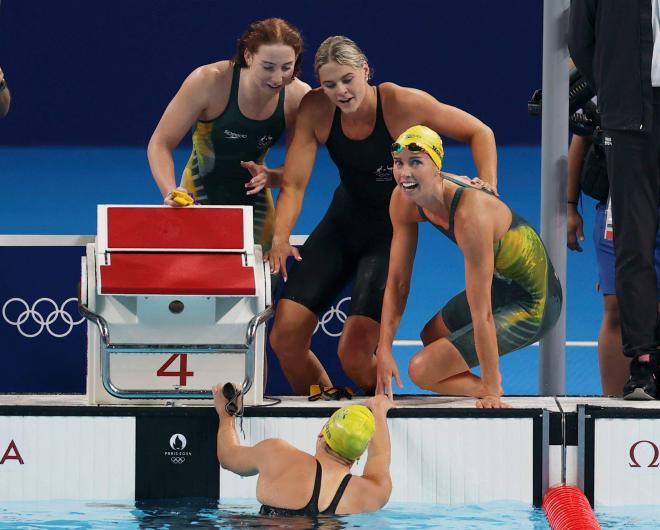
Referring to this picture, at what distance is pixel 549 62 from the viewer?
5.48m

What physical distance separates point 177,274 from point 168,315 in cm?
15

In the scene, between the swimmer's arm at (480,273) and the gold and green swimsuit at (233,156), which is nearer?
the swimmer's arm at (480,273)

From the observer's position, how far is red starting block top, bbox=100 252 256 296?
4465 mm

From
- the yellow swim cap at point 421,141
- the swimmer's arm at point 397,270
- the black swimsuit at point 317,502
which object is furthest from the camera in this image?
the swimmer's arm at point 397,270

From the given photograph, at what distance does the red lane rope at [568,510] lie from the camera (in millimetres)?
4031

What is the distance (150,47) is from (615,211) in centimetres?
497

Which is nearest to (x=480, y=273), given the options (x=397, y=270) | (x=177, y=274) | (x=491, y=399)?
(x=397, y=270)

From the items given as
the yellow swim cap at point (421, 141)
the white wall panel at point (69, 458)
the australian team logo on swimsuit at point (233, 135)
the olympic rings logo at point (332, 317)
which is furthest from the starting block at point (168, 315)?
the olympic rings logo at point (332, 317)

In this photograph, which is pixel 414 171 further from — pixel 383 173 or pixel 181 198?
pixel 181 198

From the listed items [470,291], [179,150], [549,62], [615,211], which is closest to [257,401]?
[470,291]

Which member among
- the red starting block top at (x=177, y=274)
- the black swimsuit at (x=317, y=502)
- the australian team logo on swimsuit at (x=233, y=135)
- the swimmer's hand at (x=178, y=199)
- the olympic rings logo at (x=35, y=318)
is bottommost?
the black swimsuit at (x=317, y=502)

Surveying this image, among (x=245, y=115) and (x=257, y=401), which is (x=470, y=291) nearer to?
(x=257, y=401)

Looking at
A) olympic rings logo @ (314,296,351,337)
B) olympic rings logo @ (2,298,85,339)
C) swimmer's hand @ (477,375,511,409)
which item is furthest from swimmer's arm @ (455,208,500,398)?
olympic rings logo @ (2,298,85,339)

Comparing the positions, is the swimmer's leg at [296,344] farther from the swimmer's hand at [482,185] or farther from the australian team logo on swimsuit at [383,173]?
the swimmer's hand at [482,185]
